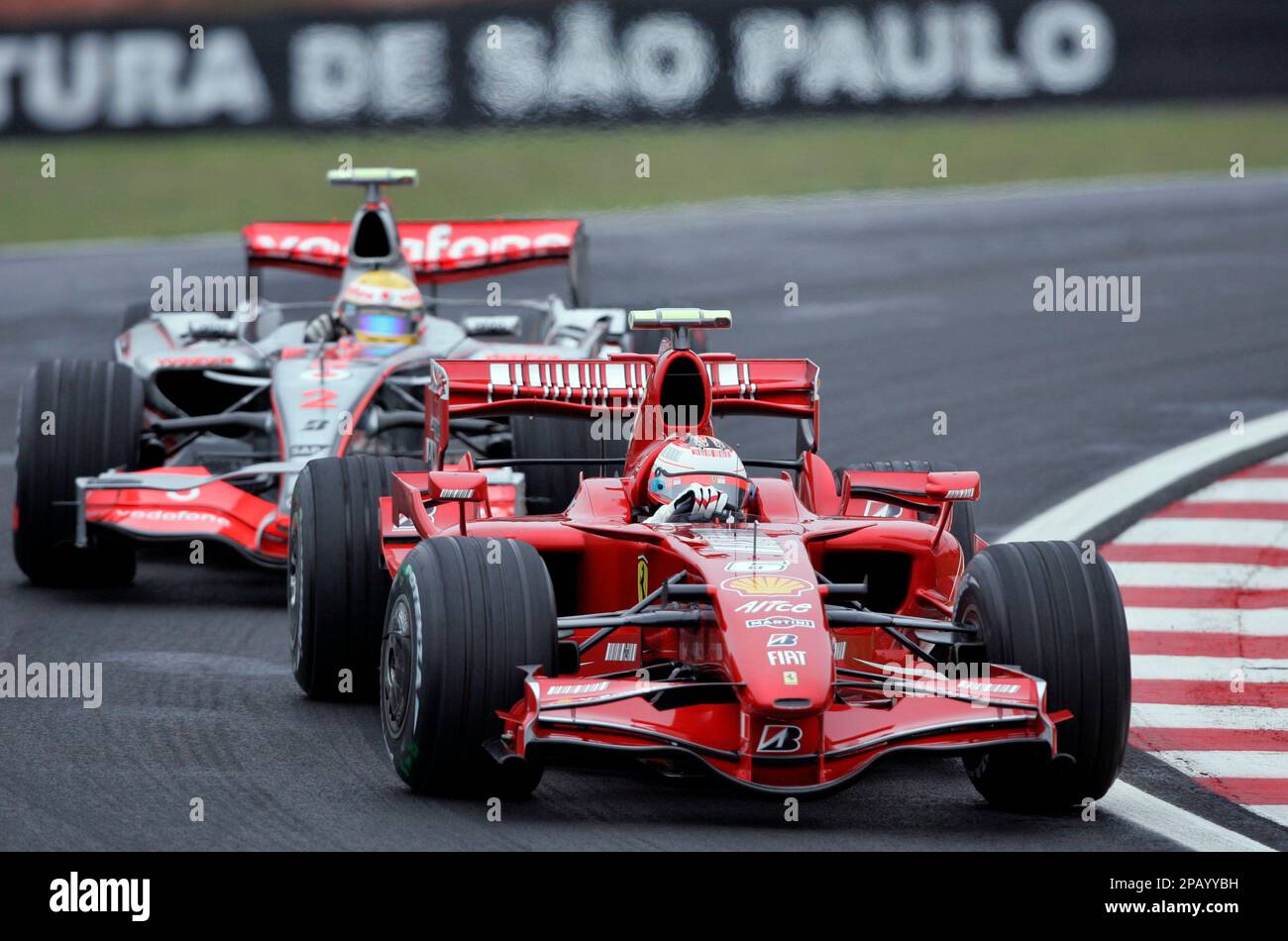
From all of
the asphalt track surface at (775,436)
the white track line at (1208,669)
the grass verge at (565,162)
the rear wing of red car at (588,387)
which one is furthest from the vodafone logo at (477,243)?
the grass verge at (565,162)

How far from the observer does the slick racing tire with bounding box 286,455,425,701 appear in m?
9.42

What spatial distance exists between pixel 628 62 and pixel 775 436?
431 inches

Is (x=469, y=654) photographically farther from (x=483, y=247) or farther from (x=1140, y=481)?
(x=483, y=247)

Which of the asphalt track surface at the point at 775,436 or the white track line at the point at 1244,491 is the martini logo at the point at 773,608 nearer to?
the asphalt track surface at the point at 775,436

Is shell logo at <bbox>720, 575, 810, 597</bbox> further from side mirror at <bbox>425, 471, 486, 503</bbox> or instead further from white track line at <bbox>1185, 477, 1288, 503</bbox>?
white track line at <bbox>1185, 477, 1288, 503</bbox>

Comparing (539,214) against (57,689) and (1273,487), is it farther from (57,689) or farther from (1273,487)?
(57,689)

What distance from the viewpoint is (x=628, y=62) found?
87.8 ft

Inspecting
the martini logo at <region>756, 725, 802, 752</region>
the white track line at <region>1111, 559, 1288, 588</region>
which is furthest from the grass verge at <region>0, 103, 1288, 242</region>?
the martini logo at <region>756, 725, 802, 752</region>

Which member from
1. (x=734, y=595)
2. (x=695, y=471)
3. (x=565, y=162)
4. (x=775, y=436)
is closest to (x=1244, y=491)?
(x=775, y=436)

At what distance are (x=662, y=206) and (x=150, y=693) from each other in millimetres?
18140
